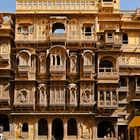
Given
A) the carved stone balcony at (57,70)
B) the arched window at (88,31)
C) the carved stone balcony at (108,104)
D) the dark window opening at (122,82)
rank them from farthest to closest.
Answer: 1. the dark window opening at (122,82)
2. the arched window at (88,31)
3. the carved stone balcony at (57,70)
4. the carved stone balcony at (108,104)

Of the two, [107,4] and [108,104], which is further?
[107,4]

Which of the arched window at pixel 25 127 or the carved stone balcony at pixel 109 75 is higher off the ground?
the carved stone balcony at pixel 109 75

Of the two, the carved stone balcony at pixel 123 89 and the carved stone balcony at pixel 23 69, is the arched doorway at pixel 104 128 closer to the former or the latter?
the carved stone balcony at pixel 123 89

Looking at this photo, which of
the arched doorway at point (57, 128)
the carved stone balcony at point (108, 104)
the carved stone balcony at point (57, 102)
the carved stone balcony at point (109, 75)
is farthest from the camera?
the arched doorway at point (57, 128)

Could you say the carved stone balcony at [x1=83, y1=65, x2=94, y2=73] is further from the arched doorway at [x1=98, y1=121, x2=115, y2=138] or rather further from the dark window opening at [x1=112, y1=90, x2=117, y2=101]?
the arched doorway at [x1=98, y1=121, x2=115, y2=138]

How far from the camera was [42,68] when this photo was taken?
124 feet

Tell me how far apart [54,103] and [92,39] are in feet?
21.3

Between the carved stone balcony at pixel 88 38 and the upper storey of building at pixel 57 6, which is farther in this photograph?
the upper storey of building at pixel 57 6

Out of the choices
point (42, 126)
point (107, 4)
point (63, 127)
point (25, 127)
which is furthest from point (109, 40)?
point (25, 127)

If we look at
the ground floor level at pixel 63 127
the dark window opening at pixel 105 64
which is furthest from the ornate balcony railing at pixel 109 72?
the ground floor level at pixel 63 127

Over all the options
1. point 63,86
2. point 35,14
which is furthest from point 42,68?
point 35,14

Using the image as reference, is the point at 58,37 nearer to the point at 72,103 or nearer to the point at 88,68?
the point at 88,68

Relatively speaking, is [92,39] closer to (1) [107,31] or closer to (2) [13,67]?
(1) [107,31]

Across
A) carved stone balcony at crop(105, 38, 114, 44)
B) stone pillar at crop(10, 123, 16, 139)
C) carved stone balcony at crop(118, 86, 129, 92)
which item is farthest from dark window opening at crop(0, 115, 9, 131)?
carved stone balcony at crop(105, 38, 114, 44)
